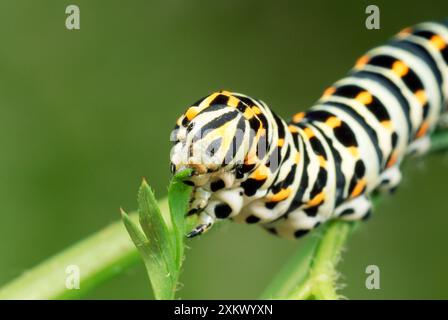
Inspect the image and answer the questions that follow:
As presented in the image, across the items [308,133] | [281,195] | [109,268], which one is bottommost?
[109,268]

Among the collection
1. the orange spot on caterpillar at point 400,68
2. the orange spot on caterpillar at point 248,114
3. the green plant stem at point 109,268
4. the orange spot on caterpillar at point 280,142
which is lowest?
the green plant stem at point 109,268

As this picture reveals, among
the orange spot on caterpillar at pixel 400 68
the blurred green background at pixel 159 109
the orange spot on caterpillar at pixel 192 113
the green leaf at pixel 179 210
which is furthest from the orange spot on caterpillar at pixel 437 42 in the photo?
the blurred green background at pixel 159 109

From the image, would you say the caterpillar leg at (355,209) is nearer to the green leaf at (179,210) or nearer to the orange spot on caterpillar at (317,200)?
the orange spot on caterpillar at (317,200)

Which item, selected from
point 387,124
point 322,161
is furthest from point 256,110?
point 387,124

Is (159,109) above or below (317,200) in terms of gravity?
above

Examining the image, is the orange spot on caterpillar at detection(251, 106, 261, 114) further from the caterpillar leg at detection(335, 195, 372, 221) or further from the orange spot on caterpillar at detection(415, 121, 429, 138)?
the orange spot on caterpillar at detection(415, 121, 429, 138)

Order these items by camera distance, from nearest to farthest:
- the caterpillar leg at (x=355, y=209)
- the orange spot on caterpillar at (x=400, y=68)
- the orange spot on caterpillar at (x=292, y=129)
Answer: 1. the orange spot on caterpillar at (x=292, y=129)
2. the caterpillar leg at (x=355, y=209)
3. the orange spot on caterpillar at (x=400, y=68)

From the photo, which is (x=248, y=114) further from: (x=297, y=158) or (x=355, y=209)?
(x=355, y=209)
